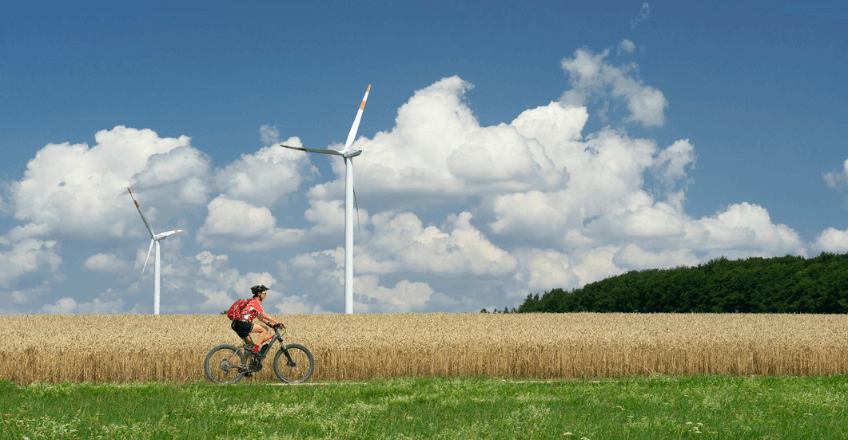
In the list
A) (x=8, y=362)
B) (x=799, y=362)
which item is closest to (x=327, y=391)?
(x=8, y=362)

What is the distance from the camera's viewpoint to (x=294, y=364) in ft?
72.2

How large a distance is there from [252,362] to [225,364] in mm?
866

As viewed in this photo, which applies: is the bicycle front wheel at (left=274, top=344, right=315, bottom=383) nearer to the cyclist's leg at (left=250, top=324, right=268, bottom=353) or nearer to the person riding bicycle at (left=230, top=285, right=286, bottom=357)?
the cyclist's leg at (left=250, top=324, right=268, bottom=353)

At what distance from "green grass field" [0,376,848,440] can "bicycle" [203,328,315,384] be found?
0.75 meters

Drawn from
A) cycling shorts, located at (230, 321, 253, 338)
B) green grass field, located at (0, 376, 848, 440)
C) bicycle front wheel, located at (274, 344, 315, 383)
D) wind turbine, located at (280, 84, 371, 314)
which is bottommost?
green grass field, located at (0, 376, 848, 440)

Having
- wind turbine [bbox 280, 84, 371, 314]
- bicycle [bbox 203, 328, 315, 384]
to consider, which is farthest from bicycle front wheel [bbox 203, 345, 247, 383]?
wind turbine [bbox 280, 84, 371, 314]

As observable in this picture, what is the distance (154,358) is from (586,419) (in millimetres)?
14661

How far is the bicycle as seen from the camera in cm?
2203

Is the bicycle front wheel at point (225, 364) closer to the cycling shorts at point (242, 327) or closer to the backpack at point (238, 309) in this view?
the cycling shorts at point (242, 327)

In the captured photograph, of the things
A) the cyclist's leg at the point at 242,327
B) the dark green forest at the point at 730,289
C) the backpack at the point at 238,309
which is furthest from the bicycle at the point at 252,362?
the dark green forest at the point at 730,289

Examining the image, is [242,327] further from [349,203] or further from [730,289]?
[730,289]

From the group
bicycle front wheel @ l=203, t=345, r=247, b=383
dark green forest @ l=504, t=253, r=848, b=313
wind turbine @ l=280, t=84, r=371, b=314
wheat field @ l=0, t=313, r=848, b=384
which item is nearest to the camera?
bicycle front wheel @ l=203, t=345, r=247, b=383

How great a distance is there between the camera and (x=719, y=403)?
17.7m

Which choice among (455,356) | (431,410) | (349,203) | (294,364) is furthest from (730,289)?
(431,410)
